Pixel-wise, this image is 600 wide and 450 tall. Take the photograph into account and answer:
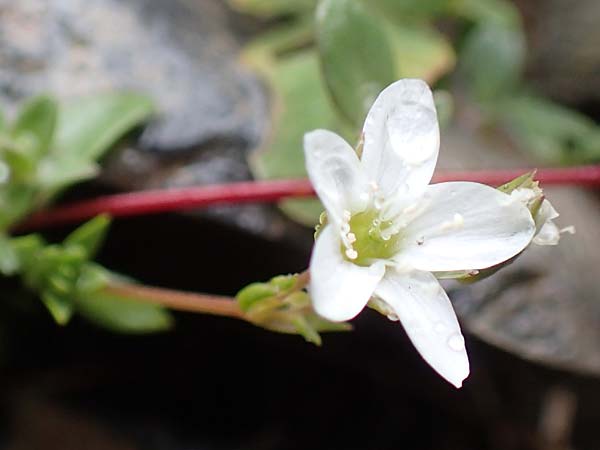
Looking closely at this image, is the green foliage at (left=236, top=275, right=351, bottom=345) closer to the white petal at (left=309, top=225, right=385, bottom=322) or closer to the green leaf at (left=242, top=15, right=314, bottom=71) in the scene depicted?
the white petal at (left=309, top=225, right=385, bottom=322)

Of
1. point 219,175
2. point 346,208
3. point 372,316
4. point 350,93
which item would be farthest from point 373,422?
point 346,208

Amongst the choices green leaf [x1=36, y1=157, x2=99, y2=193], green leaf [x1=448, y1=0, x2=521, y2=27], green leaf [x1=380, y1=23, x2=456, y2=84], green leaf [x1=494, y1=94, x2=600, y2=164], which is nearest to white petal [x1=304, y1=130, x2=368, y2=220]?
green leaf [x1=36, y1=157, x2=99, y2=193]

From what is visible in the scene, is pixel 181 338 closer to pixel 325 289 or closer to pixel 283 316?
pixel 283 316

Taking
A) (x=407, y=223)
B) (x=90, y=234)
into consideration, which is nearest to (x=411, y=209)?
(x=407, y=223)

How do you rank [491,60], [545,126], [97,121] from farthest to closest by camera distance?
[491,60], [545,126], [97,121]

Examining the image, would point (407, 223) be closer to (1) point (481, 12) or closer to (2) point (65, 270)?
(2) point (65, 270)

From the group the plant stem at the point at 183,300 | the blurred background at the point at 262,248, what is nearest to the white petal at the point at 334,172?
the plant stem at the point at 183,300

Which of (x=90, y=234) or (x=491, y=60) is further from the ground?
(x=90, y=234)
